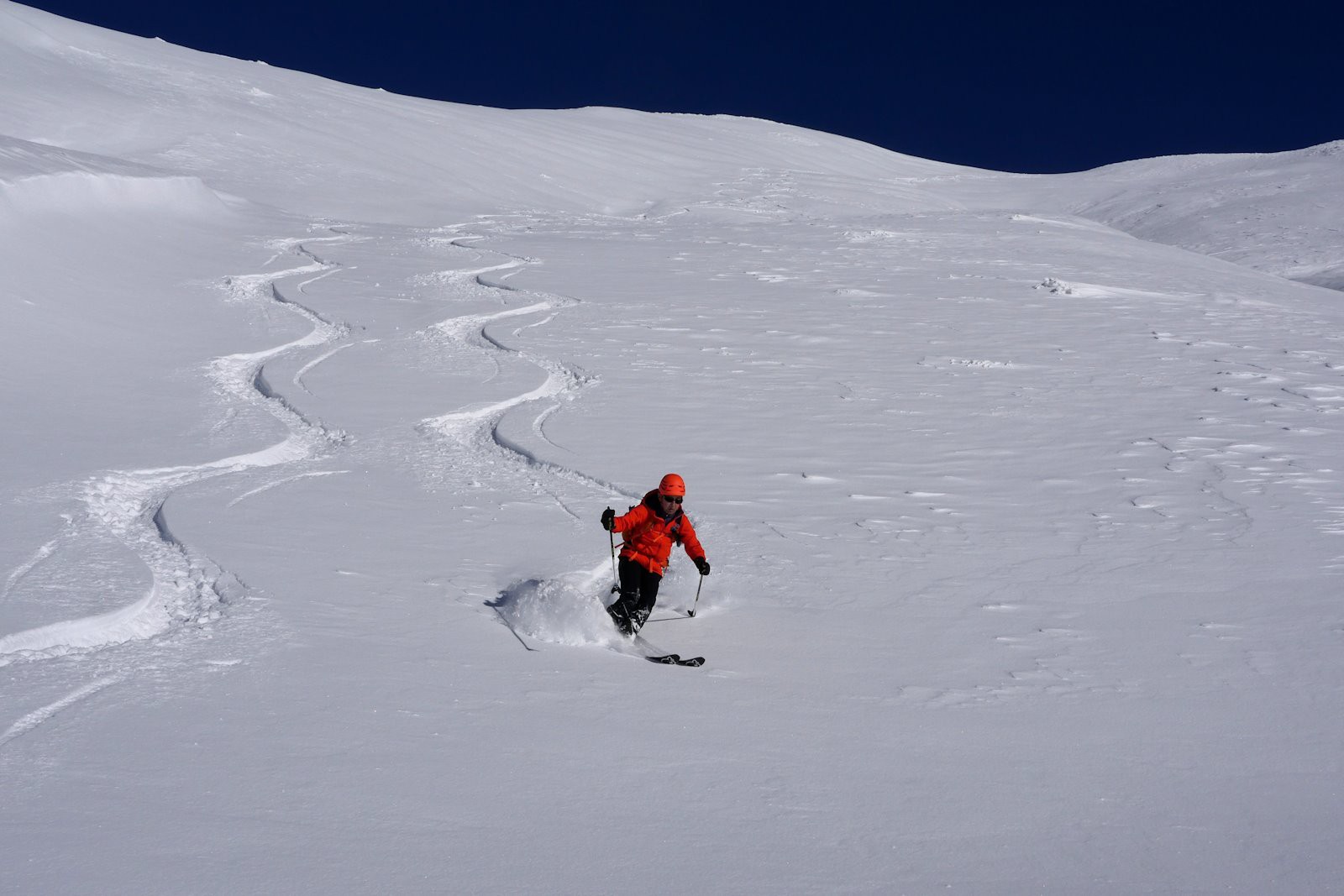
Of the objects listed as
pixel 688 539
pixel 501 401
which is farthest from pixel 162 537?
pixel 501 401

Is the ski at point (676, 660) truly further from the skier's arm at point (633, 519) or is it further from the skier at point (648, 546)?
the skier's arm at point (633, 519)

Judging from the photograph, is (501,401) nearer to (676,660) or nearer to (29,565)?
(29,565)

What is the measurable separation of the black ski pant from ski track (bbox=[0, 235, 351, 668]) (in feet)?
4.59

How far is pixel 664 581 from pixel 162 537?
2.06 meters

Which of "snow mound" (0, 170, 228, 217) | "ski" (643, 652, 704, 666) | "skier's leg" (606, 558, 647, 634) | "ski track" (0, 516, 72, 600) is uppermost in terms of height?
"snow mound" (0, 170, 228, 217)

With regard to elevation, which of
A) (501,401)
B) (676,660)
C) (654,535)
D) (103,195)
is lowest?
(676,660)

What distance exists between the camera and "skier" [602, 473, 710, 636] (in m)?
4.44

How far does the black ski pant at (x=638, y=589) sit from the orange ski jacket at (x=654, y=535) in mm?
22

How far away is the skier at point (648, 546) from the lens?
444 cm

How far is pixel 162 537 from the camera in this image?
4848 millimetres

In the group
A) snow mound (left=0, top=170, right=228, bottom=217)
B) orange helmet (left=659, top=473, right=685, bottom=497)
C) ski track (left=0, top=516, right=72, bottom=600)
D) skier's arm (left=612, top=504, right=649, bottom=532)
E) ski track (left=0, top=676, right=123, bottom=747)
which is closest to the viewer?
ski track (left=0, top=676, right=123, bottom=747)

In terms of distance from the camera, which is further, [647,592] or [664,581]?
[664,581]

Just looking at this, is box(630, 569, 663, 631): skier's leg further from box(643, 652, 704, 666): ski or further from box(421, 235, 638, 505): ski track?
box(421, 235, 638, 505): ski track

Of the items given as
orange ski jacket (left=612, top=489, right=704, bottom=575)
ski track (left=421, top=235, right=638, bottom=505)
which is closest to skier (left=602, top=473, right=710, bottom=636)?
orange ski jacket (left=612, top=489, right=704, bottom=575)
